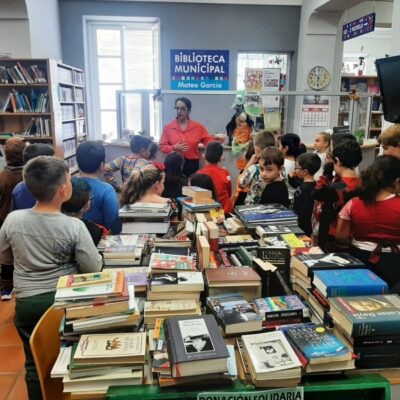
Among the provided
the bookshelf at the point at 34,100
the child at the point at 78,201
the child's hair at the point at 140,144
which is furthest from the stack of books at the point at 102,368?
the bookshelf at the point at 34,100

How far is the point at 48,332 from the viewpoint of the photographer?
1505 millimetres

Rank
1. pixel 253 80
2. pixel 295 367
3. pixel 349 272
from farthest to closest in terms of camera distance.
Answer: pixel 253 80 < pixel 349 272 < pixel 295 367

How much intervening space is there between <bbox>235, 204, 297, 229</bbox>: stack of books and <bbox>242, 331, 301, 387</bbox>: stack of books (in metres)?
1.00

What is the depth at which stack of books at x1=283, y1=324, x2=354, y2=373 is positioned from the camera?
122 centimetres

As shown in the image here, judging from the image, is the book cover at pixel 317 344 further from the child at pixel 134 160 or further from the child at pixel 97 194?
the child at pixel 134 160

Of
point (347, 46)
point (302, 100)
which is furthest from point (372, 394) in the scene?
point (347, 46)

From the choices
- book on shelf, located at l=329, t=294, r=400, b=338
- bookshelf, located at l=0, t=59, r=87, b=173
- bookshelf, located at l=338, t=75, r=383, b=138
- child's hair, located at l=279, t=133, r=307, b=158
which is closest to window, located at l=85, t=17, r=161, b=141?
bookshelf, located at l=0, t=59, r=87, b=173

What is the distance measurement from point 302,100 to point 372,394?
628cm

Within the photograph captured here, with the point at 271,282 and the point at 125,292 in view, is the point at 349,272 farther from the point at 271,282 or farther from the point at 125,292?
the point at 125,292

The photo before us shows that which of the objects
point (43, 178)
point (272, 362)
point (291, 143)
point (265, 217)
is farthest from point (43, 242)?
point (291, 143)

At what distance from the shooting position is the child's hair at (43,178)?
1652 mm

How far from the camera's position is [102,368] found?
122 centimetres

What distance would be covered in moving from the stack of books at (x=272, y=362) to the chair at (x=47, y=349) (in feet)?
2.32

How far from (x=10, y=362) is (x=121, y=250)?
131 cm
